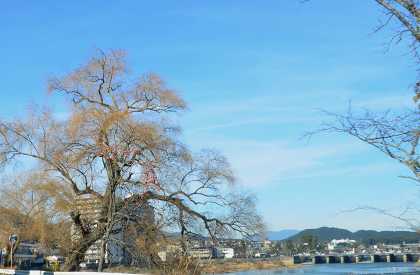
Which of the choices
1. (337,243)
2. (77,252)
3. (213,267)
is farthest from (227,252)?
(337,243)

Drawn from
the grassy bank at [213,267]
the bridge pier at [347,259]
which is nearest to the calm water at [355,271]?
the grassy bank at [213,267]

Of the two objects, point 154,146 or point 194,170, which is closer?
point 154,146

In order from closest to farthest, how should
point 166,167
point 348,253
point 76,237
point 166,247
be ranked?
point 166,247
point 166,167
point 76,237
point 348,253

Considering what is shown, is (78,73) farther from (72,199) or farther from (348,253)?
(348,253)

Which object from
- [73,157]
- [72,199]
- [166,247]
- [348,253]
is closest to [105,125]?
[73,157]

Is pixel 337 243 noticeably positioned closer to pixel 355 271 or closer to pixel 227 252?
pixel 355 271

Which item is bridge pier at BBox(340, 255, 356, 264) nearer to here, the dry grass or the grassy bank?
the grassy bank

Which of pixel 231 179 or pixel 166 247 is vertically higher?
pixel 231 179

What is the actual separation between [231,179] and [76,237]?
9628 millimetres

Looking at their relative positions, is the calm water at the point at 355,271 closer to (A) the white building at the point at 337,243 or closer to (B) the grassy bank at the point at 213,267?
(B) the grassy bank at the point at 213,267

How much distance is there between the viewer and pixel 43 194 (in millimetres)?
29734

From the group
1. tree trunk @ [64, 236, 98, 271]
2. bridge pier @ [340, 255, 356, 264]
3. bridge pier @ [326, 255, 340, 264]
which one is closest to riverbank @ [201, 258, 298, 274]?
tree trunk @ [64, 236, 98, 271]

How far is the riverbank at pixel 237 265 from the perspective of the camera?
22031 millimetres

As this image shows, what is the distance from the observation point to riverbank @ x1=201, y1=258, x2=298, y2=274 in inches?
867
